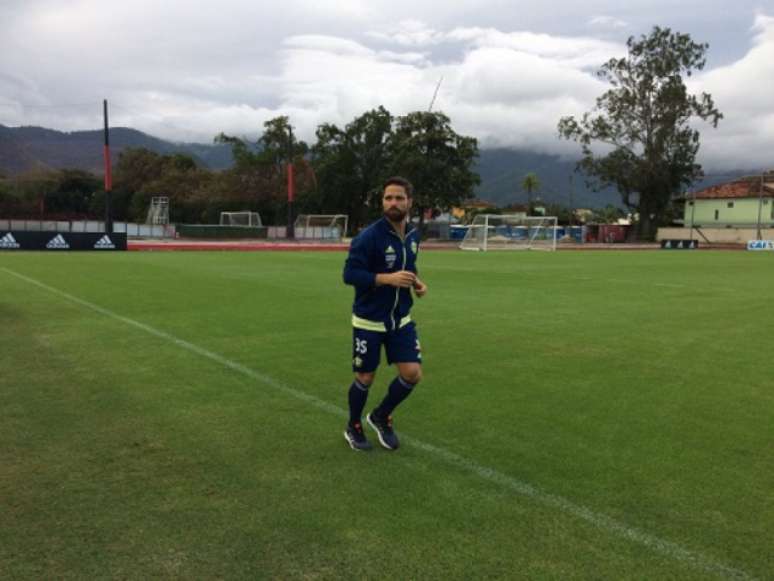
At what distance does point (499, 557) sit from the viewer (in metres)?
3.22

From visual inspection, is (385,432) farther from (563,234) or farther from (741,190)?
(741,190)

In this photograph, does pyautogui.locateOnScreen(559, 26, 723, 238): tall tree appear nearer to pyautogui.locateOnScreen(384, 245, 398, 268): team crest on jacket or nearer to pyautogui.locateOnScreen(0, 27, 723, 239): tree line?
pyautogui.locateOnScreen(0, 27, 723, 239): tree line

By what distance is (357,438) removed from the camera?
15.5 feet

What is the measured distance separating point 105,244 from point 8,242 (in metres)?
4.04

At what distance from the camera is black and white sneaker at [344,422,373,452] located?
15.4ft

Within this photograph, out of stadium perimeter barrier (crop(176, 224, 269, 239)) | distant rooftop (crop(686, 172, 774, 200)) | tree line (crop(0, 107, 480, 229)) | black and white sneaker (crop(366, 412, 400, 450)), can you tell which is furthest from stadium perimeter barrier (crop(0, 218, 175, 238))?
distant rooftop (crop(686, 172, 774, 200))

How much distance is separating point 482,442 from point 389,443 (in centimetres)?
69

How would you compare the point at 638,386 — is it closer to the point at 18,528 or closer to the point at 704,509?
the point at 704,509

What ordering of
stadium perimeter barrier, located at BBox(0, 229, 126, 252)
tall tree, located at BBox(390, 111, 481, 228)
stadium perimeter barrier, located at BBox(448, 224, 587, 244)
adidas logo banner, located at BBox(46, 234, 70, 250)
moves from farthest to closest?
1. stadium perimeter barrier, located at BBox(448, 224, 587, 244)
2. tall tree, located at BBox(390, 111, 481, 228)
3. adidas logo banner, located at BBox(46, 234, 70, 250)
4. stadium perimeter barrier, located at BBox(0, 229, 126, 252)

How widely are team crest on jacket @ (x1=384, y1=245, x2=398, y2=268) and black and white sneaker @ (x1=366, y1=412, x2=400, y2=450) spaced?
3.78 ft

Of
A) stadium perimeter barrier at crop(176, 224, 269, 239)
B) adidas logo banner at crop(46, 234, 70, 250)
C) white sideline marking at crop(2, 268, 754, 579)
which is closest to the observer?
white sideline marking at crop(2, 268, 754, 579)

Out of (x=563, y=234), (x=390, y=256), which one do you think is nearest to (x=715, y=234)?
(x=563, y=234)

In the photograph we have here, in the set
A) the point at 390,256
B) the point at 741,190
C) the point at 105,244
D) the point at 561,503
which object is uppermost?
the point at 741,190

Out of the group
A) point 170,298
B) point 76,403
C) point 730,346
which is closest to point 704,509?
point 76,403
